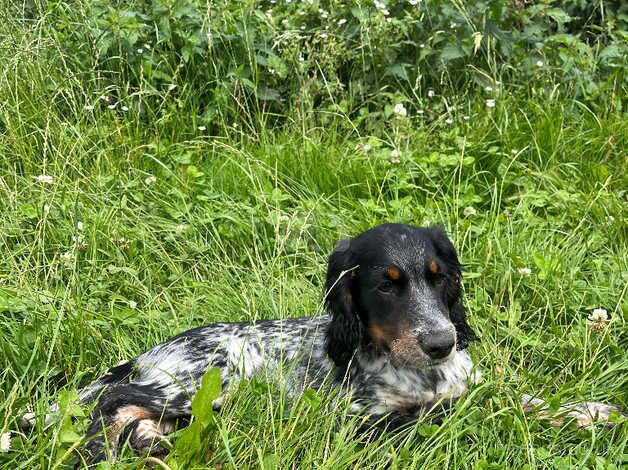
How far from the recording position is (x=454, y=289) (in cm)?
355

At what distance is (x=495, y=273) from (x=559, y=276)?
0.29 m

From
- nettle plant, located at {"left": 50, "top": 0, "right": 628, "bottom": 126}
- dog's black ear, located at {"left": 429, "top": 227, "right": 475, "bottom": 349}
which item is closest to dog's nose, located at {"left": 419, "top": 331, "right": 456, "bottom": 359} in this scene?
dog's black ear, located at {"left": 429, "top": 227, "right": 475, "bottom": 349}

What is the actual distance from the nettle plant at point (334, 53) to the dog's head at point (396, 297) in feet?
6.59

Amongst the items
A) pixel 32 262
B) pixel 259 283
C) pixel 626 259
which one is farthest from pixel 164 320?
pixel 626 259

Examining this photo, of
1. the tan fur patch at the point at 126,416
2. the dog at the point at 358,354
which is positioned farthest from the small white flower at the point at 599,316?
the tan fur patch at the point at 126,416

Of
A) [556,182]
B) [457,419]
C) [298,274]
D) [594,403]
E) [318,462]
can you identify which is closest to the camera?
[318,462]

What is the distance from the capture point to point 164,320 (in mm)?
4059

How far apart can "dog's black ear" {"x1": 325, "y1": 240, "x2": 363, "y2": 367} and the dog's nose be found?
0.36 metres

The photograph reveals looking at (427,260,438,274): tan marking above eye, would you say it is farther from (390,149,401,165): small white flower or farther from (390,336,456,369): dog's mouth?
(390,149,401,165): small white flower

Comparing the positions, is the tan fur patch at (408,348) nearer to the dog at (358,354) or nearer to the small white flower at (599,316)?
the dog at (358,354)

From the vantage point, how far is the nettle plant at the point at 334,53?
17.7 feet

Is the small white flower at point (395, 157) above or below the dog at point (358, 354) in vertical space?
below

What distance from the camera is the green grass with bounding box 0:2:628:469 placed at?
3107mm

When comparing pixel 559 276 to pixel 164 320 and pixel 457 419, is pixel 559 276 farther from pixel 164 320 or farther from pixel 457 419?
pixel 164 320
